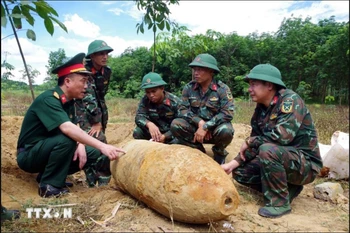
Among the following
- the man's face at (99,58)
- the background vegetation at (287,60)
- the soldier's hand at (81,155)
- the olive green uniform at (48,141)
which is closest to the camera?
the olive green uniform at (48,141)

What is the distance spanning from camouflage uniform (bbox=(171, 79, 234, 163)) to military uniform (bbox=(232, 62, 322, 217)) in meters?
0.95

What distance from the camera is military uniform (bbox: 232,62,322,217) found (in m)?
3.11

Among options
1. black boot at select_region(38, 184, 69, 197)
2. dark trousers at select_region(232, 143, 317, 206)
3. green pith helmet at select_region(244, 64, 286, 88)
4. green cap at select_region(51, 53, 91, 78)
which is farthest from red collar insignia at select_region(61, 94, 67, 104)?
dark trousers at select_region(232, 143, 317, 206)

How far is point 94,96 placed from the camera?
4816 millimetres

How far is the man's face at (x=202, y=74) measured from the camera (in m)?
4.45

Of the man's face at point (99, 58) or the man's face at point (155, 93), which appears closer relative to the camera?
Result: the man's face at point (155, 93)

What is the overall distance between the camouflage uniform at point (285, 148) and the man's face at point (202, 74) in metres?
1.23

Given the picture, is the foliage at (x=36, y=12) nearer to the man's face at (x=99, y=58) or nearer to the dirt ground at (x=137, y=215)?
the dirt ground at (x=137, y=215)

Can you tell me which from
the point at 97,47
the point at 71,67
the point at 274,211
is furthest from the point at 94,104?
the point at 274,211

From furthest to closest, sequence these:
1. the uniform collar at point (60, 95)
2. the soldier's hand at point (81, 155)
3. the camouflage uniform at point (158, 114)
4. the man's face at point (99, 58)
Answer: the camouflage uniform at point (158, 114) < the man's face at point (99, 58) < the soldier's hand at point (81, 155) < the uniform collar at point (60, 95)

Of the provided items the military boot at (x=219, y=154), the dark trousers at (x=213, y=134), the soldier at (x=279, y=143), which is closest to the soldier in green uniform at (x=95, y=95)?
the dark trousers at (x=213, y=134)

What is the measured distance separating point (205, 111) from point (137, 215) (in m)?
2.14

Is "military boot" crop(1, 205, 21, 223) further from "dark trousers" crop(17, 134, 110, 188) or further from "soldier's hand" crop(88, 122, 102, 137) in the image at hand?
"soldier's hand" crop(88, 122, 102, 137)

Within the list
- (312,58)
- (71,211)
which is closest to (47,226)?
(71,211)
